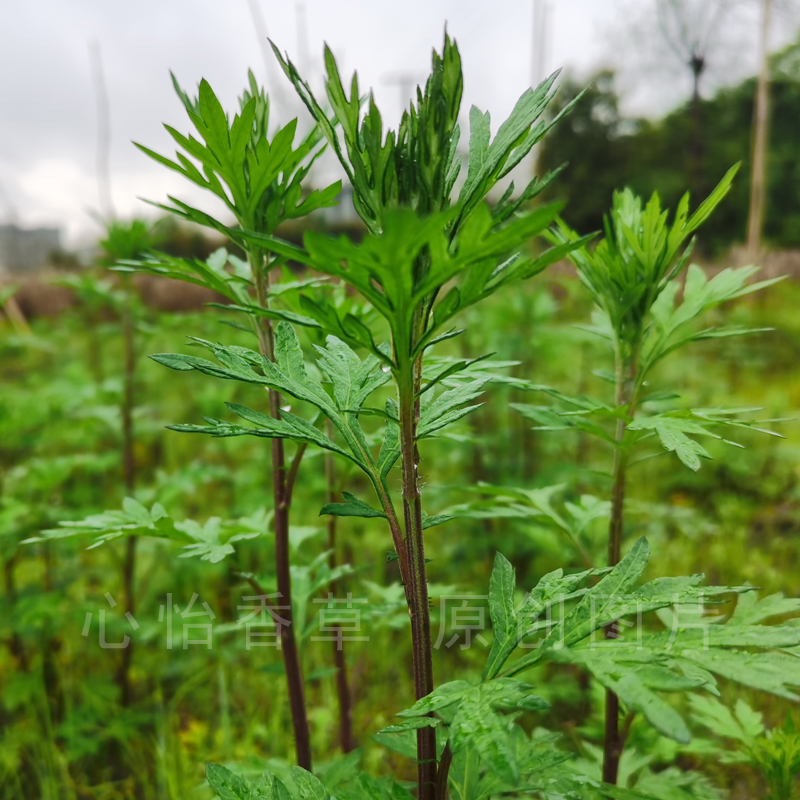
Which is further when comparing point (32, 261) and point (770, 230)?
point (32, 261)

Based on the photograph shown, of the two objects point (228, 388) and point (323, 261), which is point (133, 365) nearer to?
point (228, 388)

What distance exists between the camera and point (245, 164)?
866mm

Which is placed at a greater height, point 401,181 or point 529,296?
point 529,296

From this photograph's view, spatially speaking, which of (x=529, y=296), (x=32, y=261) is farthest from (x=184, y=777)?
(x=32, y=261)

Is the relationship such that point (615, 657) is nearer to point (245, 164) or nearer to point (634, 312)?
point (634, 312)

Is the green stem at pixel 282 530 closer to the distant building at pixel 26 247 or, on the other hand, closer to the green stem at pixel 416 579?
the green stem at pixel 416 579

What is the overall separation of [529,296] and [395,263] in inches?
94.6

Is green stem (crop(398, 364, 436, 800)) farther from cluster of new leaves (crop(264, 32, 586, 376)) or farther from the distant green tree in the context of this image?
the distant green tree

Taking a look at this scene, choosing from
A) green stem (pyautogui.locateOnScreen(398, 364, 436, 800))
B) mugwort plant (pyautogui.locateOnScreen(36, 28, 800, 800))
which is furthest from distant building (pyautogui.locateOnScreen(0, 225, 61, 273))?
green stem (pyautogui.locateOnScreen(398, 364, 436, 800))

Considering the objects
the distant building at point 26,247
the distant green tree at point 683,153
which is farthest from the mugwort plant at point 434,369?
the distant building at point 26,247

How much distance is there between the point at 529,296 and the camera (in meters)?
2.82

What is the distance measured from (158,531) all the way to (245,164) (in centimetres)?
58

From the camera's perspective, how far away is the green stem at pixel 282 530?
3.11 feet

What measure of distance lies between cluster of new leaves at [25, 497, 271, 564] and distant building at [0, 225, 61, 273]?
707 inches
